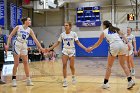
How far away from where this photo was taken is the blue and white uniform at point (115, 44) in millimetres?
6863

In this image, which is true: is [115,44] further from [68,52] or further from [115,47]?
[68,52]

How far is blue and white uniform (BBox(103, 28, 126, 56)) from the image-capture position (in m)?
6.86

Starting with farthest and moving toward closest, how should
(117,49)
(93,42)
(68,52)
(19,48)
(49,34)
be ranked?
(49,34) < (93,42) < (68,52) < (19,48) < (117,49)

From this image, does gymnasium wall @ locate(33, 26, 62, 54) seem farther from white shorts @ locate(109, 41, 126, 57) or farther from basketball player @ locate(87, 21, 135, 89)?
white shorts @ locate(109, 41, 126, 57)

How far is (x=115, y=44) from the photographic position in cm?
689

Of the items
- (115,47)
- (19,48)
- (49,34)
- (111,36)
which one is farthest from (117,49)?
(49,34)

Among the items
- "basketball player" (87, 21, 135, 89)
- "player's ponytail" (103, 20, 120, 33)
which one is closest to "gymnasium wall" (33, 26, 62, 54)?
"player's ponytail" (103, 20, 120, 33)

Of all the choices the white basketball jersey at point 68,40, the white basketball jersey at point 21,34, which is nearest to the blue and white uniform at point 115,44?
the white basketball jersey at point 68,40

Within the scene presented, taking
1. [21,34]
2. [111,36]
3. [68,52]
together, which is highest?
[21,34]

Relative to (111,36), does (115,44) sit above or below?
below

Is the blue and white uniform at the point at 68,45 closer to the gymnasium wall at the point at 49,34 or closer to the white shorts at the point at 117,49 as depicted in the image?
the white shorts at the point at 117,49

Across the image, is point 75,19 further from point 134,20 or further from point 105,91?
point 105,91

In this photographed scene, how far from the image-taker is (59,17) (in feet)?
99.1

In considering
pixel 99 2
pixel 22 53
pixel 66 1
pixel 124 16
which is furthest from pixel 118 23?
pixel 22 53
